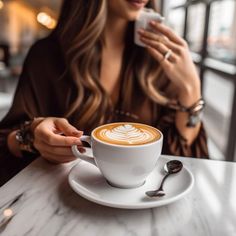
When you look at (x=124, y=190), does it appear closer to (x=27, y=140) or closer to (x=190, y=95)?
(x=27, y=140)

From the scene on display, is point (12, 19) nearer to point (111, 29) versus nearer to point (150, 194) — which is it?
point (111, 29)

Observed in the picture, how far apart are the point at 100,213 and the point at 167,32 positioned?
545 mm

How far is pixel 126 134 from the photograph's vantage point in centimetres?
39

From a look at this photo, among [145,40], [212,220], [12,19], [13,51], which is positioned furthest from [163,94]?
[12,19]

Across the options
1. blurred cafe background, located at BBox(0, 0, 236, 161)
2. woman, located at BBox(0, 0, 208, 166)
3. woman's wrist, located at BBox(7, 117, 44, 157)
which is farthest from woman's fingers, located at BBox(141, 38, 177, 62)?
woman's wrist, located at BBox(7, 117, 44, 157)

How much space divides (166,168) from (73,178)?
14 centimetres

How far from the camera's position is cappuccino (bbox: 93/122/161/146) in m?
0.37

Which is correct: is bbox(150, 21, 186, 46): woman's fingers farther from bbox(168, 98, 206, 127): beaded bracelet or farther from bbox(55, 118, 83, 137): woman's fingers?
bbox(55, 118, 83, 137): woman's fingers

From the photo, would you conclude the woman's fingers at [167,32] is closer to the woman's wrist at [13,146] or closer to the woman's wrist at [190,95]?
the woman's wrist at [190,95]

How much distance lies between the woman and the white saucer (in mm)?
292

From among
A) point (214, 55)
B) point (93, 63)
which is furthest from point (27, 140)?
point (214, 55)

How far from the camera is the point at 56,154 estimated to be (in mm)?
469

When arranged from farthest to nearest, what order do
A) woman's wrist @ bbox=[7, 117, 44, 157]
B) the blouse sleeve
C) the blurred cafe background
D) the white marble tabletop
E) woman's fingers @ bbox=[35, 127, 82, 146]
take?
the blurred cafe background
the blouse sleeve
woman's wrist @ bbox=[7, 117, 44, 157]
woman's fingers @ bbox=[35, 127, 82, 146]
the white marble tabletop

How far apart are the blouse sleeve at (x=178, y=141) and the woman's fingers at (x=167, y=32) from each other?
7.4 inches
